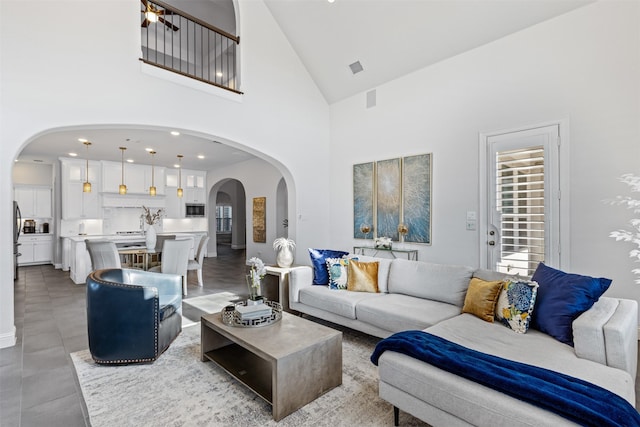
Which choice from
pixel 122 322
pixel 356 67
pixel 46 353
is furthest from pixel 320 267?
pixel 356 67

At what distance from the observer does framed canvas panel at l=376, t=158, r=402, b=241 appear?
5266 mm

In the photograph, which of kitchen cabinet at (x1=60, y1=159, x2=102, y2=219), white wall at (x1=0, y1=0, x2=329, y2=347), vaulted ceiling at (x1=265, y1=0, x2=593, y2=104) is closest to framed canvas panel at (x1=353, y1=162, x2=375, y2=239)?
white wall at (x1=0, y1=0, x2=329, y2=347)

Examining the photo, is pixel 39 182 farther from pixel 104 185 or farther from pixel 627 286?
pixel 627 286

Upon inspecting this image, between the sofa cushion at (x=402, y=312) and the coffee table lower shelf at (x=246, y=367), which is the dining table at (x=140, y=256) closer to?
the coffee table lower shelf at (x=246, y=367)

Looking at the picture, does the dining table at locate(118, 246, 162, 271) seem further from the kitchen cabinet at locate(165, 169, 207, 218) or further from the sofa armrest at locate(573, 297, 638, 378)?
the sofa armrest at locate(573, 297, 638, 378)

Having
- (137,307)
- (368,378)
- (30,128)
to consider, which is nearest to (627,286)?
(368,378)

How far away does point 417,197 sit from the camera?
4996mm

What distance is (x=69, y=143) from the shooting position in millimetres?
6555

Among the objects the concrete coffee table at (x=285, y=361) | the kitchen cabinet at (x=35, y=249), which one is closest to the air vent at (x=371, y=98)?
the concrete coffee table at (x=285, y=361)

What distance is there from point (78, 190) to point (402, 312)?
347 inches

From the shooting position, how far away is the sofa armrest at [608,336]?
186 cm

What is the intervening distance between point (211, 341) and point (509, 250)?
3.66 metres

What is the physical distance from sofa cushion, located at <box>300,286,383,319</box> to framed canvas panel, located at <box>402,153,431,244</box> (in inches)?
69.3

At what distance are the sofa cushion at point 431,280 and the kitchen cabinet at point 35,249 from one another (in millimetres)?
9487
